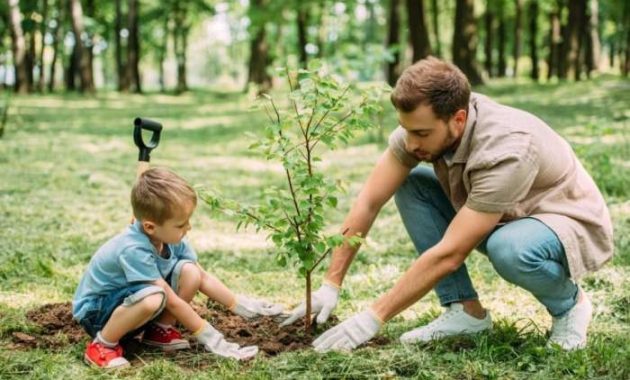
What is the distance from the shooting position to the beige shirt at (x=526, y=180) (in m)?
2.94

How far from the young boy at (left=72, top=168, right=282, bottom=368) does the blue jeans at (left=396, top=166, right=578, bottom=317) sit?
3.32 ft

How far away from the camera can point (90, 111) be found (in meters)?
18.9

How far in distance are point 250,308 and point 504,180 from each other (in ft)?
5.08

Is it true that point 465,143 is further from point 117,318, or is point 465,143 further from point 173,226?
point 117,318

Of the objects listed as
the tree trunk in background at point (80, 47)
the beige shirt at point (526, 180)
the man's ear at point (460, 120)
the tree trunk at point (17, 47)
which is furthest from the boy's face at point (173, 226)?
the tree trunk in background at point (80, 47)

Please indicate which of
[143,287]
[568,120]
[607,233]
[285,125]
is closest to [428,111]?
[285,125]

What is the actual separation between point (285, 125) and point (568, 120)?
10048mm

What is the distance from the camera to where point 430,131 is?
3.06 m

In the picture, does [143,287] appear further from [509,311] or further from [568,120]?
[568,120]

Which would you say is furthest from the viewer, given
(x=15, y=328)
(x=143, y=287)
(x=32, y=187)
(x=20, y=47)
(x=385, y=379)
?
(x=20, y=47)

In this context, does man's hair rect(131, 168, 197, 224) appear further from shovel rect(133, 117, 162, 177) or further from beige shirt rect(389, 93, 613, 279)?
beige shirt rect(389, 93, 613, 279)

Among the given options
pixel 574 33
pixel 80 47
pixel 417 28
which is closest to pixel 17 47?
pixel 80 47

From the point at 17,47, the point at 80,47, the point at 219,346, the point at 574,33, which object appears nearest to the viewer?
the point at 219,346

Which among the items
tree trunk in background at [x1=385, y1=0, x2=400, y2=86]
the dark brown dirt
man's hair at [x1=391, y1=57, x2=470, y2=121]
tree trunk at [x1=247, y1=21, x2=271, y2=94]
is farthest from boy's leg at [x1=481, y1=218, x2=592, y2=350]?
tree trunk at [x1=247, y1=21, x2=271, y2=94]
